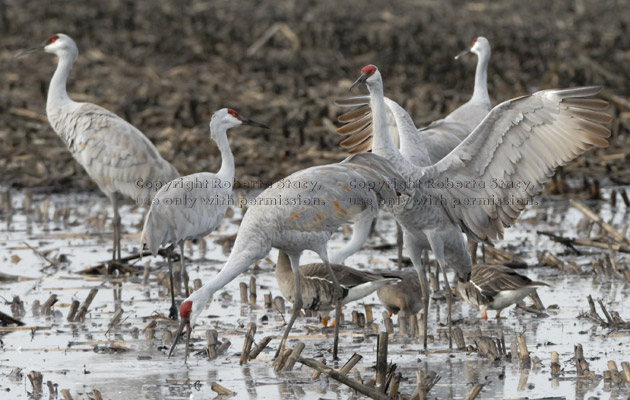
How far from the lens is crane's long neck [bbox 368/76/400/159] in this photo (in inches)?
286

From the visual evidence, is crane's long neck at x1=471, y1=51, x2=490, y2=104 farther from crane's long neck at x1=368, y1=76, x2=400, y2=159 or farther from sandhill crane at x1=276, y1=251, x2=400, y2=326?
sandhill crane at x1=276, y1=251, x2=400, y2=326

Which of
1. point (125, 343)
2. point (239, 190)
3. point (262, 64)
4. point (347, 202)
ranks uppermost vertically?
point (262, 64)

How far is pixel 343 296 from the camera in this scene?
290 inches

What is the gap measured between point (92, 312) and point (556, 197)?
5.54 metres

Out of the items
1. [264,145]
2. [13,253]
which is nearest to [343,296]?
[13,253]

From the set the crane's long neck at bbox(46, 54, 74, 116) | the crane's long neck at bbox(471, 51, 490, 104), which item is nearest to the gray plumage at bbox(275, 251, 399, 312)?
the crane's long neck at bbox(471, 51, 490, 104)

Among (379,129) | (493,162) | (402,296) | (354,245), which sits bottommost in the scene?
(402,296)

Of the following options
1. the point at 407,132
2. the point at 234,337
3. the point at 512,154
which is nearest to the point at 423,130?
the point at 407,132

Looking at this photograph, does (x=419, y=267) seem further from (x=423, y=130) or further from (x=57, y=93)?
(x=57, y=93)

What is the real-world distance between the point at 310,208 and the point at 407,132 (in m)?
1.32

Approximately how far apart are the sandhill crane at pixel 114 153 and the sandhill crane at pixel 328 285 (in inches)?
89.4

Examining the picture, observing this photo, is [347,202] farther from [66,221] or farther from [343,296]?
[66,221]

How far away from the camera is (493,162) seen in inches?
287

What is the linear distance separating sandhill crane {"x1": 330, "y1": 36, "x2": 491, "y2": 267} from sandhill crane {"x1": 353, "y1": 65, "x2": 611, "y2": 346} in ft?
1.31
